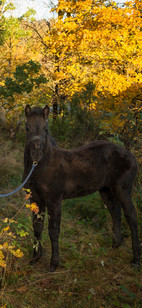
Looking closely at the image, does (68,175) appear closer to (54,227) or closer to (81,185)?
(81,185)

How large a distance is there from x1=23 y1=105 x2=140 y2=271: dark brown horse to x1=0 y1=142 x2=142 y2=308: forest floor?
0.22m

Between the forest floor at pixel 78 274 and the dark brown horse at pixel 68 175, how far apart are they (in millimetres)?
222

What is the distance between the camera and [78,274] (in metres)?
3.78

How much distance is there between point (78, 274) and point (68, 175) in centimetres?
139

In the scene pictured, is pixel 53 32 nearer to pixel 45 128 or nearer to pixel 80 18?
pixel 80 18

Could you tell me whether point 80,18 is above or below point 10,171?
above

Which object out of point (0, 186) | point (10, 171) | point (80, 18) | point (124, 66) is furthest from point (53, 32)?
point (0, 186)

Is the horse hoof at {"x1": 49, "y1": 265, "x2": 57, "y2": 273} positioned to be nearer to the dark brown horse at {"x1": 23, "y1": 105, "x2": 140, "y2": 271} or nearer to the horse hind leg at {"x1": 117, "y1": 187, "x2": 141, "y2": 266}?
the dark brown horse at {"x1": 23, "y1": 105, "x2": 140, "y2": 271}

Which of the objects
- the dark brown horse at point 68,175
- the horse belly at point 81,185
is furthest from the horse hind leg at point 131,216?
the horse belly at point 81,185

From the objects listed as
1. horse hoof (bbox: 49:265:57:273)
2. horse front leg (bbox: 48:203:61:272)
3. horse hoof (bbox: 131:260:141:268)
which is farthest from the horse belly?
horse hoof (bbox: 131:260:141:268)

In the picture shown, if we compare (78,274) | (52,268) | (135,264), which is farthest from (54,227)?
(135,264)

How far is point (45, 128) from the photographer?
354 cm

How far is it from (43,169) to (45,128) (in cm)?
56

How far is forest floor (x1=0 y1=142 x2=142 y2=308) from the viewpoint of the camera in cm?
318
